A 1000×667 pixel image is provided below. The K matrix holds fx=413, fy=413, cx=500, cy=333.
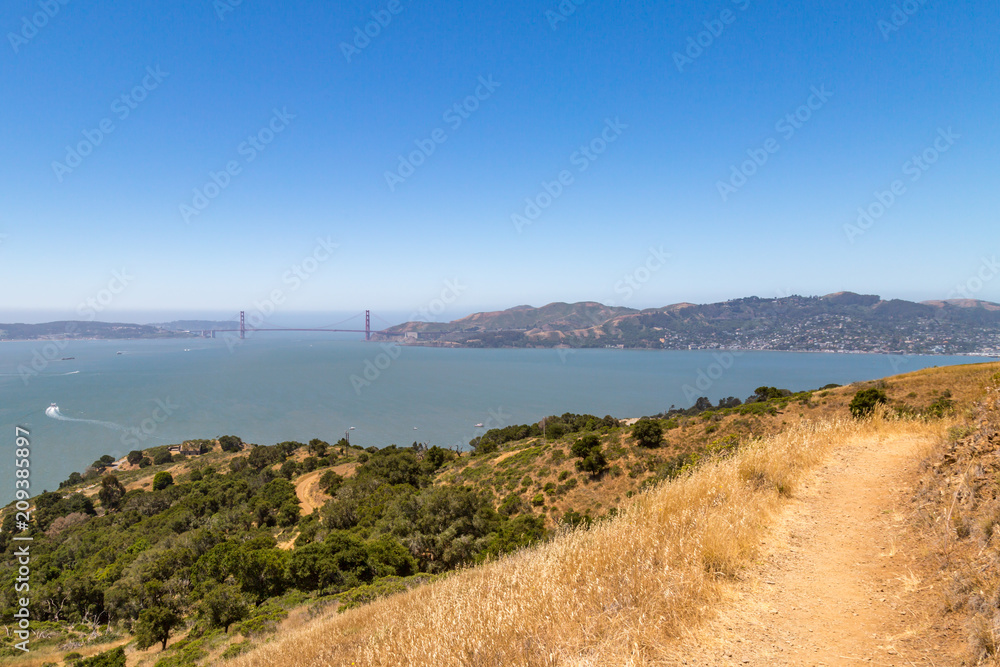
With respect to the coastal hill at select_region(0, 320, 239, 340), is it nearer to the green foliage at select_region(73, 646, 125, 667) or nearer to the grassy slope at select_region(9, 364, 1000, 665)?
the grassy slope at select_region(9, 364, 1000, 665)

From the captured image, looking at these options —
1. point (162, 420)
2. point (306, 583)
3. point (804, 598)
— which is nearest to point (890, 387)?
point (804, 598)

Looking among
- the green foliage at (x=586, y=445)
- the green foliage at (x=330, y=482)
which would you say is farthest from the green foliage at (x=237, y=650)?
the green foliage at (x=330, y=482)

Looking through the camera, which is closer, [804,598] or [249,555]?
[804,598]

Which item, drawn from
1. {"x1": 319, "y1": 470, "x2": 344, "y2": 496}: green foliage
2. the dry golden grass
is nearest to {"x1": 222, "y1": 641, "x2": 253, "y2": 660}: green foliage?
the dry golden grass

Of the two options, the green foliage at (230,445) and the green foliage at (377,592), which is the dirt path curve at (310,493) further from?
the green foliage at (230,445)

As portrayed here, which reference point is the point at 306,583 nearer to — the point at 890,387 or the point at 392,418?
the point at 890,387

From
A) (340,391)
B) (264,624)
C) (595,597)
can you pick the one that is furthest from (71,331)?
(595,597)
